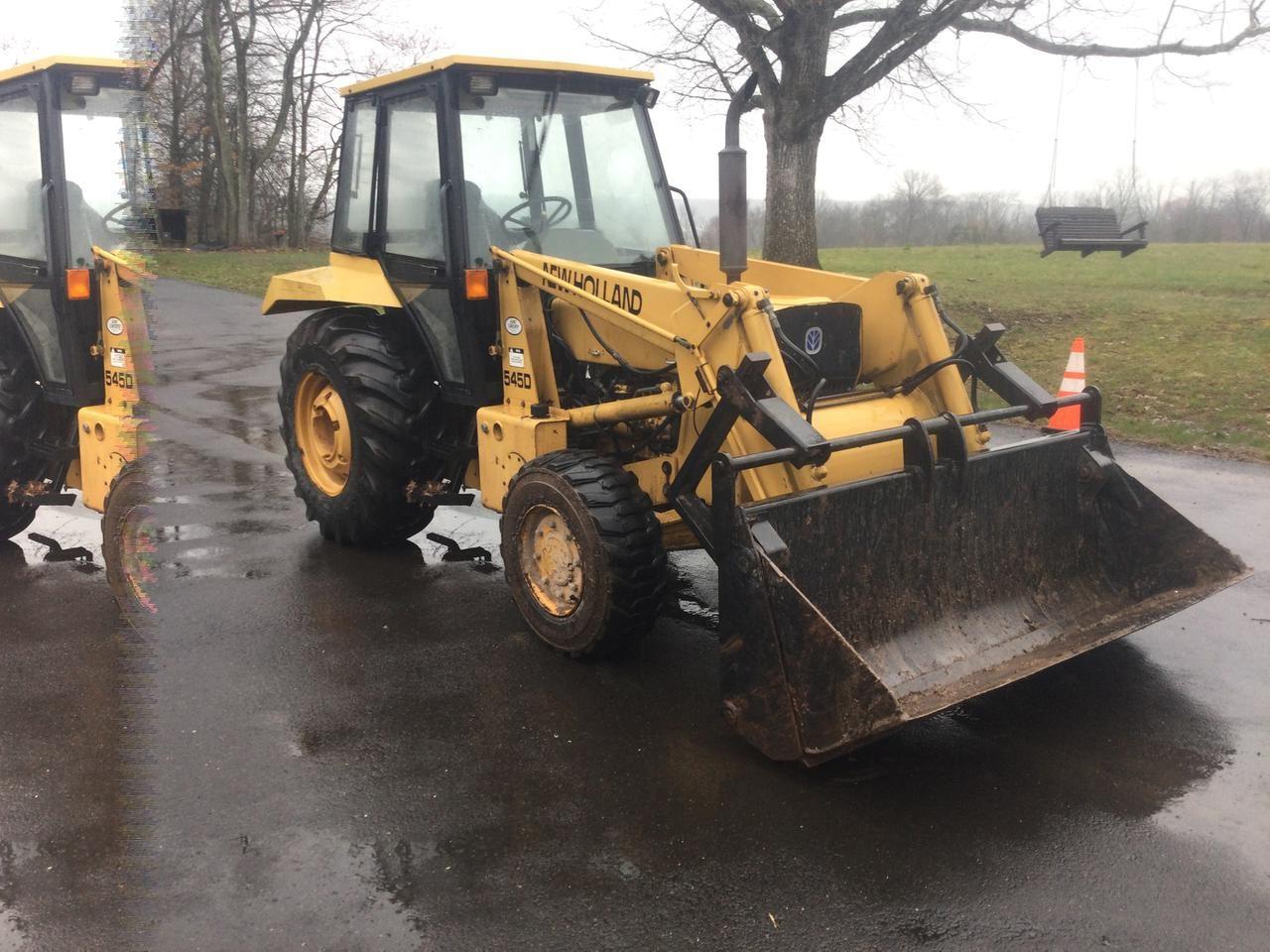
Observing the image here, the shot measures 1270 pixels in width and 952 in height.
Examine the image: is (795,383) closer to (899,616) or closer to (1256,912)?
(899,616)

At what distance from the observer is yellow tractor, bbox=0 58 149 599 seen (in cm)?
537

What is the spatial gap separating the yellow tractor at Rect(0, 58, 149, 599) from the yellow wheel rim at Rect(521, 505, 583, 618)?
69.0 inches

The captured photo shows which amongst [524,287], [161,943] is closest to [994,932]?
[161,943]

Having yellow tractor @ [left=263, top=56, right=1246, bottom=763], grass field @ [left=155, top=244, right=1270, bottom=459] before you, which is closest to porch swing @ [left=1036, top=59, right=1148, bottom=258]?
grass field @ [left=155, top=244, right=1270, bottom=459]

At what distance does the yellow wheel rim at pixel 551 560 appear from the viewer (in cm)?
482

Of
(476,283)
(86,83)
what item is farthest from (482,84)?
(86,83)

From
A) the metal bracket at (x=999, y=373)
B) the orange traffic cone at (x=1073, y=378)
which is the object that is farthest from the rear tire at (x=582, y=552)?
the orange traffic cone at (x=1073, y=378)

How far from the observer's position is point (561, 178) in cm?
596

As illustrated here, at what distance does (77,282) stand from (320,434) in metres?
1.63

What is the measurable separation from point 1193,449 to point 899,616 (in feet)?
19.4

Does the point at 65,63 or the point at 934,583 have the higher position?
the point at 65,63

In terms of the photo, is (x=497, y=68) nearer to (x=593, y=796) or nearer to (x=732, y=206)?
(x=732, y=206)

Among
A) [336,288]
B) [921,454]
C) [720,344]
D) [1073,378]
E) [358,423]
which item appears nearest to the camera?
[921,454]

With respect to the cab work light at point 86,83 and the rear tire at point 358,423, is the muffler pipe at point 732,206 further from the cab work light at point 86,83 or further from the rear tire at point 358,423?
the cab work light at point 86,83
